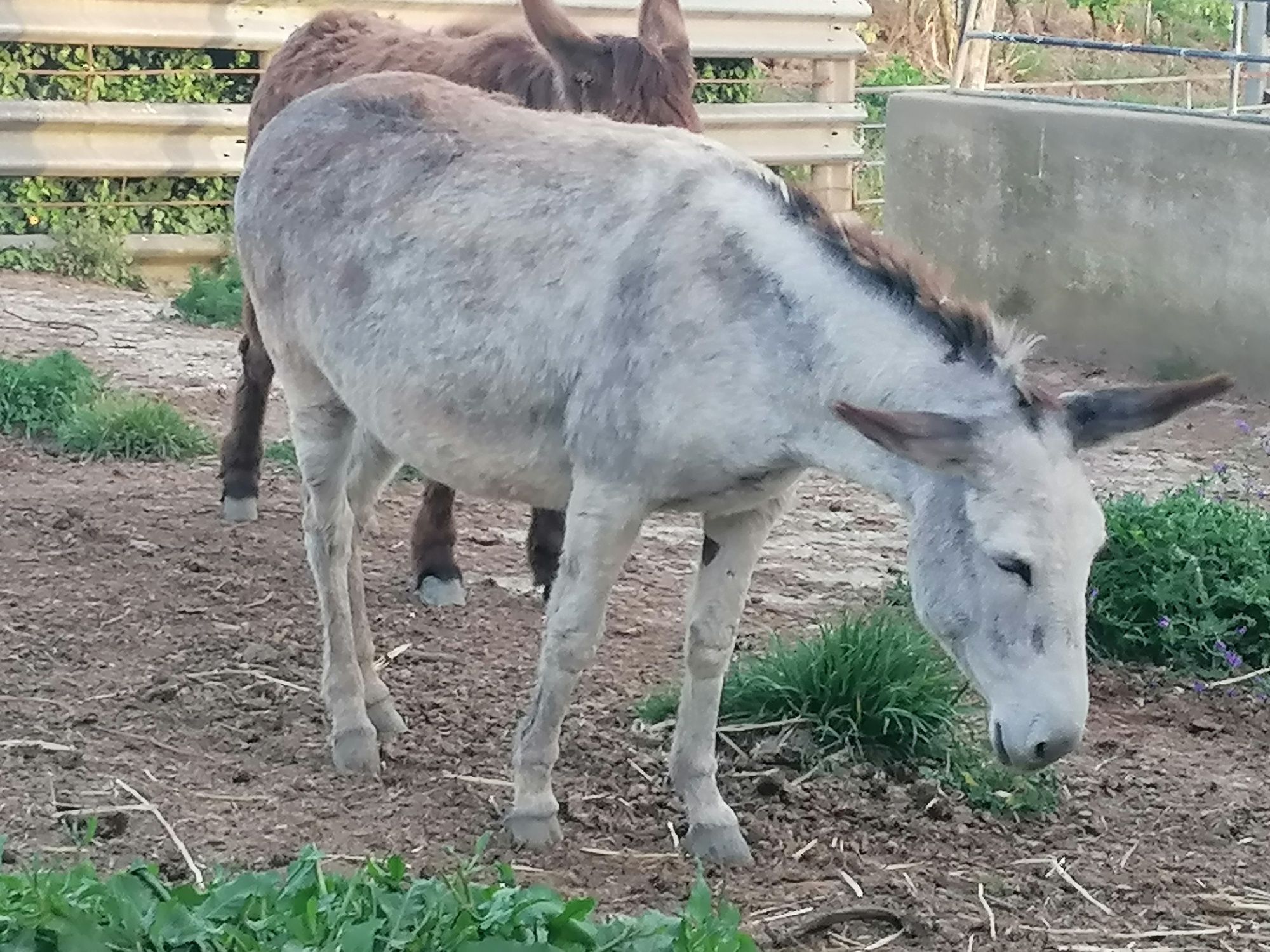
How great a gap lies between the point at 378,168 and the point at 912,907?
210cm

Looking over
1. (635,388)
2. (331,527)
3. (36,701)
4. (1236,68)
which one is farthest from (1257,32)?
(36,701)

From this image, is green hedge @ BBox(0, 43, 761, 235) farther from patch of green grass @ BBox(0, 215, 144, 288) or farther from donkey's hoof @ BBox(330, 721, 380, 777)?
donkey's hoof @ BBox(330, 721, 380, 777)

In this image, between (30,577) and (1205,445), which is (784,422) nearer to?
→ (30,577)

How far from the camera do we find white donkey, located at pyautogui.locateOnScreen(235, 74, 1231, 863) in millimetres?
3223

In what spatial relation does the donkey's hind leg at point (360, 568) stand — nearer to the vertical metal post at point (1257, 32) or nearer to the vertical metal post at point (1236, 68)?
the vertical metal post at point (1236, 68)

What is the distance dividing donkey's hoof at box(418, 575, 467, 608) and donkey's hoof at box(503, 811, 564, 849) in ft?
5.67

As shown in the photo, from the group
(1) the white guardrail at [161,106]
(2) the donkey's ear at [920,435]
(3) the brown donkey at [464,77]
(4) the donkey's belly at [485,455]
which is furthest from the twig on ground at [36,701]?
(1) the white guardrail at [161,106]

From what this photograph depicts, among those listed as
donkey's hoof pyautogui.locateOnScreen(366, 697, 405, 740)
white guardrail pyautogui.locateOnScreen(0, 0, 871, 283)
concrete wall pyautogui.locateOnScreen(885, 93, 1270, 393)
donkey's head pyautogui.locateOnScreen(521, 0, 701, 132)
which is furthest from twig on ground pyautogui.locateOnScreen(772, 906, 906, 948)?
white guardrail pyautogui.locateOnScreen(0, 0, 871, 283)

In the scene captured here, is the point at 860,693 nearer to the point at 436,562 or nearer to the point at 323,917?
the point at 436,562

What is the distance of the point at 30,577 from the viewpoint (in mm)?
5309

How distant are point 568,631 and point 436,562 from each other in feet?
5.99

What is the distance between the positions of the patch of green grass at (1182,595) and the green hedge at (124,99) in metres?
6.83

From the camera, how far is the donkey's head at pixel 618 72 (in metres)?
5.11

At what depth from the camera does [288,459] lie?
6.96 m
